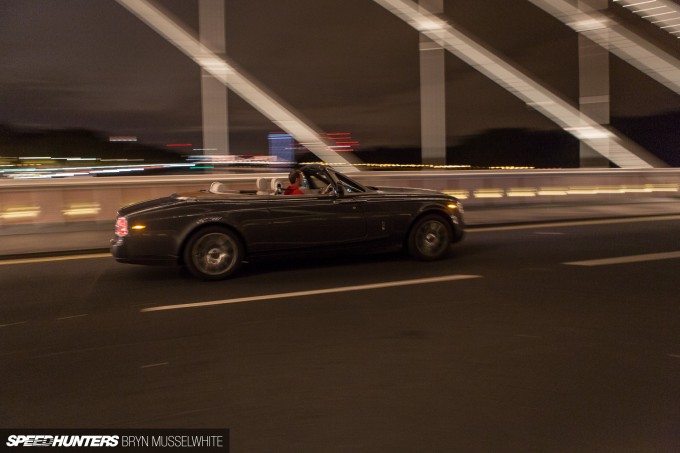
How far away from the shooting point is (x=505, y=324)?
5473mm

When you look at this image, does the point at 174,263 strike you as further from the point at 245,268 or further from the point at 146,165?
the point at 146,165

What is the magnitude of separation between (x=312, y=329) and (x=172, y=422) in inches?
76.0

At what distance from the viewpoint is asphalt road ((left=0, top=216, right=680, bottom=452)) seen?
355cm

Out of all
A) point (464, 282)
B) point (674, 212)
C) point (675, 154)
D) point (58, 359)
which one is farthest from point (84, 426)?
point (675, 154)

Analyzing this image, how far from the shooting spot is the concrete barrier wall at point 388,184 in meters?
12.3

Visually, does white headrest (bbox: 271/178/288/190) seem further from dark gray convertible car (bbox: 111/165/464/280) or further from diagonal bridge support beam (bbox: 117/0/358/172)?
diagonal bridge support beam (bbox: 117/0/358/172)

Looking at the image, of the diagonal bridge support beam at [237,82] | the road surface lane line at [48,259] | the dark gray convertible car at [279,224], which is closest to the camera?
the dark gray convertible car at [279,224]

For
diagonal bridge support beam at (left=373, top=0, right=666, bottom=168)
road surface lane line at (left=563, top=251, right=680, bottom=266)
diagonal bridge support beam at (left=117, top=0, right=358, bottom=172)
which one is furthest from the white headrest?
diagonal bridge support beam at (left=373, top=0, right=666, bottom=168)

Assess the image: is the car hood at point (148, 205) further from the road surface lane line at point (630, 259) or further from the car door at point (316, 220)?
the road surface lane line at point (630, 259)
